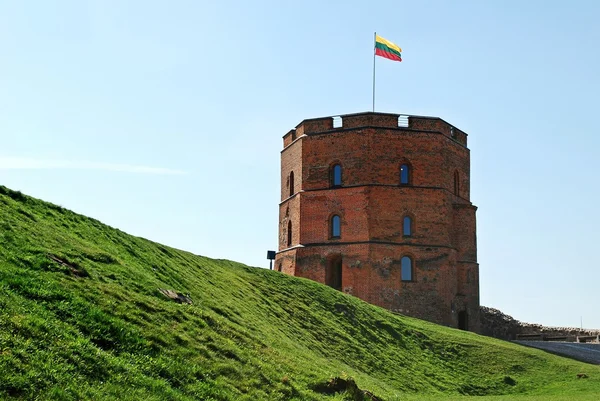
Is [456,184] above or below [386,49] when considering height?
below

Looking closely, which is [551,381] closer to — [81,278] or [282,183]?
[81,278]

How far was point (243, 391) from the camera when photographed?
11336 mm

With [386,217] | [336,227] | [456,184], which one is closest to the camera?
[386,217]

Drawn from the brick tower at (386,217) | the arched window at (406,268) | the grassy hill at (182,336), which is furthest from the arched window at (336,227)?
the grassy hill at (182,336)

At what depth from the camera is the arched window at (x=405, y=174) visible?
34.7 meters

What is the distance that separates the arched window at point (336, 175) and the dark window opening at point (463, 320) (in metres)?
8.78

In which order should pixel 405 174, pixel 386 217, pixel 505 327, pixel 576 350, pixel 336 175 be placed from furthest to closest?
pixel 505 327 → pixel 336 175 → pixel 405 174 → pixel 386 217 → pixel 576 350

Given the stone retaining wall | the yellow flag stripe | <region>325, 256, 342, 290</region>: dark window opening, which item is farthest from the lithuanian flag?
the stone retaining wall

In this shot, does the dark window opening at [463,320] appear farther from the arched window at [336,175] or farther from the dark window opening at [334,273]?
the arched window at [336,175]

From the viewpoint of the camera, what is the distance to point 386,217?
3378 centimetres

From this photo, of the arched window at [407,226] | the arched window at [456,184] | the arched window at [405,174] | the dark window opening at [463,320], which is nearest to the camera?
the arched window at [407,226]

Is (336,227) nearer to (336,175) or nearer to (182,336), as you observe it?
(336,175)

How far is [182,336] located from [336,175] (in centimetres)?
2361

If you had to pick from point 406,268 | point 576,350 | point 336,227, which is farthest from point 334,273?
point 576,350
